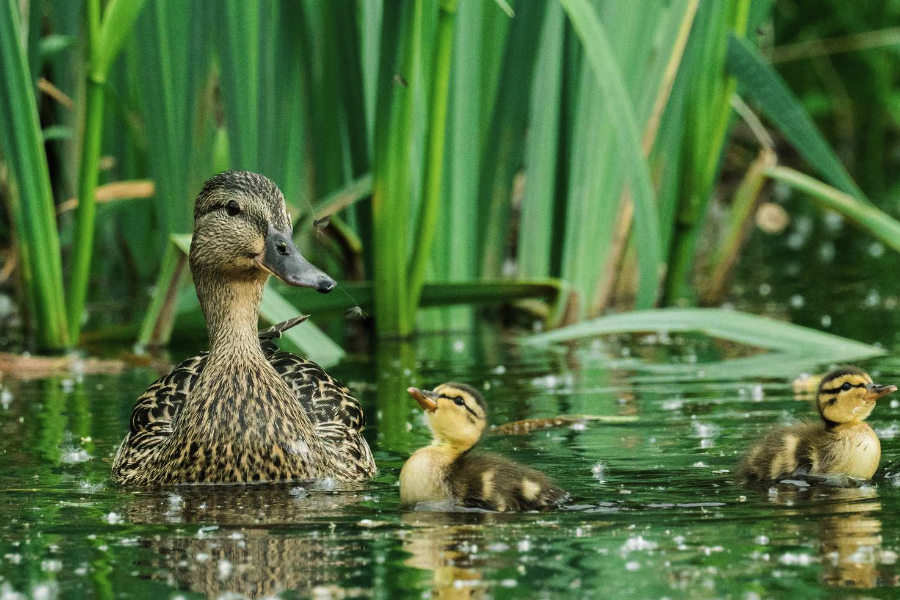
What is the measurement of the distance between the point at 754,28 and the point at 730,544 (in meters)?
5.36

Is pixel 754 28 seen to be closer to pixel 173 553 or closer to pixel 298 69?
pixel 298 69

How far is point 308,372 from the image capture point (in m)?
6.66

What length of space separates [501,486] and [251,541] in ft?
2.95

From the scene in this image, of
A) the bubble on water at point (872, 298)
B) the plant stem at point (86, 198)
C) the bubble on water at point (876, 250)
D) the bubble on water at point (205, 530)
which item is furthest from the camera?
the bubble on water at point (876, 250)

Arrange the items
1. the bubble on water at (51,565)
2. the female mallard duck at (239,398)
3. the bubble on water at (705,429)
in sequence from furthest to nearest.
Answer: the bubble on water at (705,429) < the female mallard duck at (239,398) < the bubble on water at (51,565)

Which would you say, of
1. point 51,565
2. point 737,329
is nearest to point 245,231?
point 51,565

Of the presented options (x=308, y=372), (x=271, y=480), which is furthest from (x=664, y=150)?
(x=271, y=480)

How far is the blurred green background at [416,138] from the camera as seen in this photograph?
8070 mm

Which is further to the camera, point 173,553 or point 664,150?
point 664,150

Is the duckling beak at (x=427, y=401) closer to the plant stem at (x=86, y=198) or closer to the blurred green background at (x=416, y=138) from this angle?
the blurred green background at (x=416, y=138)

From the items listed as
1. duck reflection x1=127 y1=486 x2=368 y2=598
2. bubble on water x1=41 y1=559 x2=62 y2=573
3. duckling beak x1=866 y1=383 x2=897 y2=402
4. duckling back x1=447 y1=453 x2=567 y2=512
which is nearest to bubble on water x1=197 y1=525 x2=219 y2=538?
duck reflection x1=127 y1=486 x2=368 y2=598

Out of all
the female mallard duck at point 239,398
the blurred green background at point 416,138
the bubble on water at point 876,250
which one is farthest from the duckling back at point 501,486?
the bubble on water at point 876,250

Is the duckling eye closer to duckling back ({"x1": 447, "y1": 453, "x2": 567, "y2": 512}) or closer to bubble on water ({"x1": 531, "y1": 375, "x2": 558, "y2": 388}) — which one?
duckling back ({"x1": 447, "y1": 453, "x2": 567, "y2": 512})

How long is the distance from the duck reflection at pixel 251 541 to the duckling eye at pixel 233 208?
3.50ft
